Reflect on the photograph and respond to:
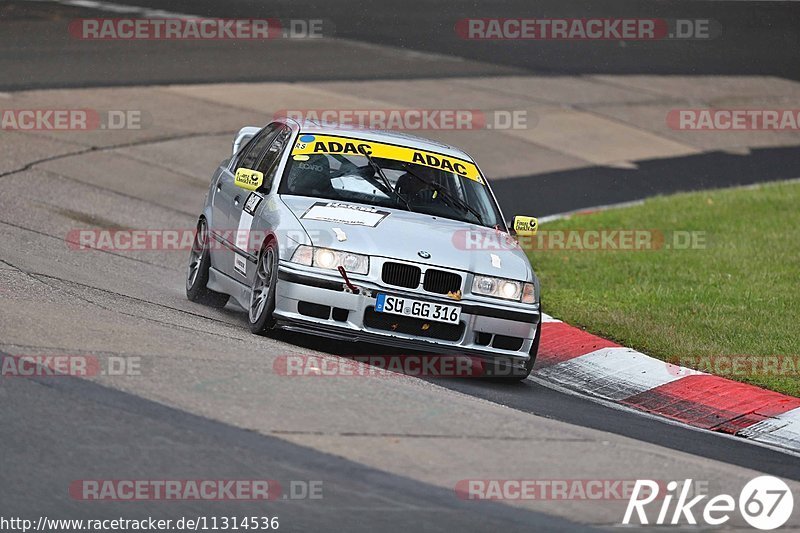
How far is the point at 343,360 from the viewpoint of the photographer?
8.95 meters

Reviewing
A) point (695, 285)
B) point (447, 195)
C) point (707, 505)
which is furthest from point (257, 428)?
point (695, 285)

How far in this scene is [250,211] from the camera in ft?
34.2

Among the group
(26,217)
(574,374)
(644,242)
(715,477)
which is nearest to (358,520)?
(715,477)

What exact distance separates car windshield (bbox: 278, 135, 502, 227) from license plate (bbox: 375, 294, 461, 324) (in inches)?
47.5

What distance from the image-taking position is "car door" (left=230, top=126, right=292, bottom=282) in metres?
10.2

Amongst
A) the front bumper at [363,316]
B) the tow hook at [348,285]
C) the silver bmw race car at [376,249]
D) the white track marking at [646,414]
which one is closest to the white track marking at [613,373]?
the white track marking at [646,414]

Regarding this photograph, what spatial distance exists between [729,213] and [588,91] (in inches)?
319

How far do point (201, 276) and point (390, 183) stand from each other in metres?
1.89

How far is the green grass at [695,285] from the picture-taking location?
11.2 m

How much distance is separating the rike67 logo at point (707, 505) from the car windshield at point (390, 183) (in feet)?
13.2

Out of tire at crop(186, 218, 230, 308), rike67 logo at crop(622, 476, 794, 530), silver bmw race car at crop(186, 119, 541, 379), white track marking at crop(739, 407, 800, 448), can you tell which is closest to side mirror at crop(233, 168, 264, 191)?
silver bmw race car at crop(186, 119, 541, 379)

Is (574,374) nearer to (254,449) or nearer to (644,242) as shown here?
(254,449)

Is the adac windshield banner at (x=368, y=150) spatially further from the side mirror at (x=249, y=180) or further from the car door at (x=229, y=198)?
the car door at (x=229, y=198)

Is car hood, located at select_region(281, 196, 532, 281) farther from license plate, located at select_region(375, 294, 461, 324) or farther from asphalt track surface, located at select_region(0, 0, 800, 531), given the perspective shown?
asphalt track surface, located at select_region(0, 0, 800, 531)
